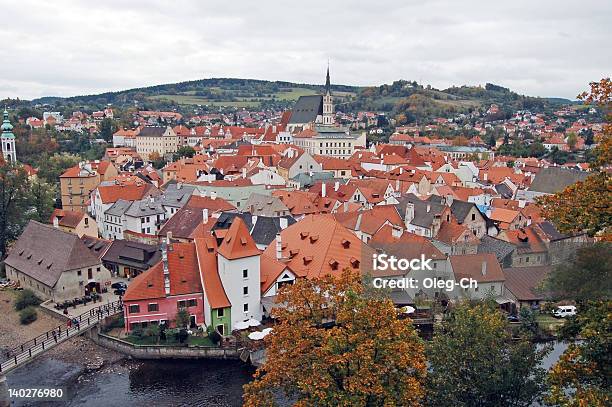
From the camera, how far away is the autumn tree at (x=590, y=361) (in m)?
14.4

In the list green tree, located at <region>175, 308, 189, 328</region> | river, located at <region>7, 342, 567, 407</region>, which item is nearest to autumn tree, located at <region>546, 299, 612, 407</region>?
river, located at <region>7, 342, 567, 407</region>

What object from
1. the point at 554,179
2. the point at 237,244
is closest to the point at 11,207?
Result: the point at 237,244

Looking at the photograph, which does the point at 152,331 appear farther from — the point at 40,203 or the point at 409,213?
the point at 40,203

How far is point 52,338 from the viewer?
35.0 meters

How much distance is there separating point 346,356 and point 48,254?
34.1 m

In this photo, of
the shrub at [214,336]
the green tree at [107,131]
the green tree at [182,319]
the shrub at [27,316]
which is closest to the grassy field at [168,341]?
the shrub at [214,336]

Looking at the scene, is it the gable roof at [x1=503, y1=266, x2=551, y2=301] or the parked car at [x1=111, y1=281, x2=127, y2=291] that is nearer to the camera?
the gable roof at [x1=503, y1=266, x2=551, y2=301]

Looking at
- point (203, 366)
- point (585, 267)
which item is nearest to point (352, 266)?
point (203, 366)

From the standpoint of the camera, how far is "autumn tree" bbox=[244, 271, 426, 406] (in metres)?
18.7

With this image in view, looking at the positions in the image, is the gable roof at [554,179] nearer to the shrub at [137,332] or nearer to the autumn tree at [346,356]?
the shrub at [137,332]

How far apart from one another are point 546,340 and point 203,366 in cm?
2259

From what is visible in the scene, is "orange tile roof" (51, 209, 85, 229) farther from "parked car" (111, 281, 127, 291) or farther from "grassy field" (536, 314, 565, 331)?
"grassy field" (536, 314, 565, 331)

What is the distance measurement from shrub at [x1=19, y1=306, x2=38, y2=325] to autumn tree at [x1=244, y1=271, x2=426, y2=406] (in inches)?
1016

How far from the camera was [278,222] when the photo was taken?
49750mm
